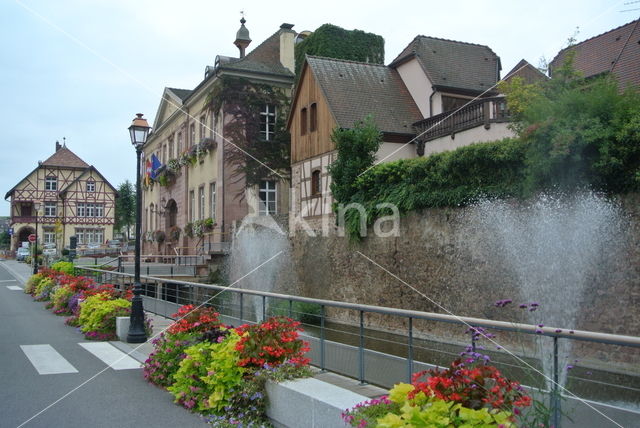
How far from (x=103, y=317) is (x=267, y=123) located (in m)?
21.3

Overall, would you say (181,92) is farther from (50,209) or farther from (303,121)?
(50,209)

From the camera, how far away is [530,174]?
14.4m

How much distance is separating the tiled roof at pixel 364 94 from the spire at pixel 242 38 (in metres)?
12.0

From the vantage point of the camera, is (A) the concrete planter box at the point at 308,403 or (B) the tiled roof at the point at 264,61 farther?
(B) the tiled roof at the point at 264,61

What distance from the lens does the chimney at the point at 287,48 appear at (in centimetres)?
3480

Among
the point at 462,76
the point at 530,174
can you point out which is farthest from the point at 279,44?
the point at 530,174

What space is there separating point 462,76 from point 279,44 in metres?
11.8

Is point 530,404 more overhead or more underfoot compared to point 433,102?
more underfoot

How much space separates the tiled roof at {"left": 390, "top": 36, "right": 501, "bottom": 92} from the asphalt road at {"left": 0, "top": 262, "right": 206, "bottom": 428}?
20.0 meters

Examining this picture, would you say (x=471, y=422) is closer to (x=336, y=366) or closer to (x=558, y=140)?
(x=336, y=366)

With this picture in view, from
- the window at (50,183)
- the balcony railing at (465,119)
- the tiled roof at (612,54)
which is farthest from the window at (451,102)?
the window at (50,183)

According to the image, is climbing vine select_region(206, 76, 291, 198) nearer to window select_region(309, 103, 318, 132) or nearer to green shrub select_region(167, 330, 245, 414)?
window select_region(309, 103, 318, 132)

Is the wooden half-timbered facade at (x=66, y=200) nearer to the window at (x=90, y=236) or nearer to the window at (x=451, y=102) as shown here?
the window at (x=90, y=236)

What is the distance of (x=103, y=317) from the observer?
1314cm
